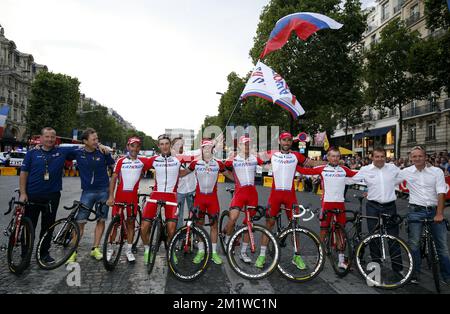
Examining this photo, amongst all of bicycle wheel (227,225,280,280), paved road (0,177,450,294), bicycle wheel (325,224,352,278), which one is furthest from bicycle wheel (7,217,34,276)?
bicycle wheel (325,224,352,278)

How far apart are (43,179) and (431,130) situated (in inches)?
1538

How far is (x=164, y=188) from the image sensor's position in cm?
574

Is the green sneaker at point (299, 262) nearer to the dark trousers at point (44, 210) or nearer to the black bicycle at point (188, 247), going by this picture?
the black bicycle at point (188, 247)

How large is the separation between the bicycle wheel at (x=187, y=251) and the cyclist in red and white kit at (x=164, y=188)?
0.34 meters

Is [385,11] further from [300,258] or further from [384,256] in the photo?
[300,258]

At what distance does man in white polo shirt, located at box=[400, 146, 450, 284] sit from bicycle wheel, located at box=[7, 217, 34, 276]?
5.51 metres

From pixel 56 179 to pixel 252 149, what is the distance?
Answer: 3359 mm

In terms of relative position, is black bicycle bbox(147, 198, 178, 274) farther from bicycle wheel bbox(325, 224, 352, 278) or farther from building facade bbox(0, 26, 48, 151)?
building facade bbox(0, 26, 48, 151)

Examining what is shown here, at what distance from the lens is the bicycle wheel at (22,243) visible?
4923 mm

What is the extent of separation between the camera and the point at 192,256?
5887mm

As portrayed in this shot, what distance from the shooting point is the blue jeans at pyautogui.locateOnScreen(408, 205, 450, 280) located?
495 centimetres

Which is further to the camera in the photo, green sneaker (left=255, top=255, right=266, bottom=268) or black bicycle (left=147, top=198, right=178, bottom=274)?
green sneaker (left=255, top=255, right=266, bottom=268)

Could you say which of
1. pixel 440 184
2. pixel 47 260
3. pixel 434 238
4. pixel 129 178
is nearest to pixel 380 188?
pixel 440 184
